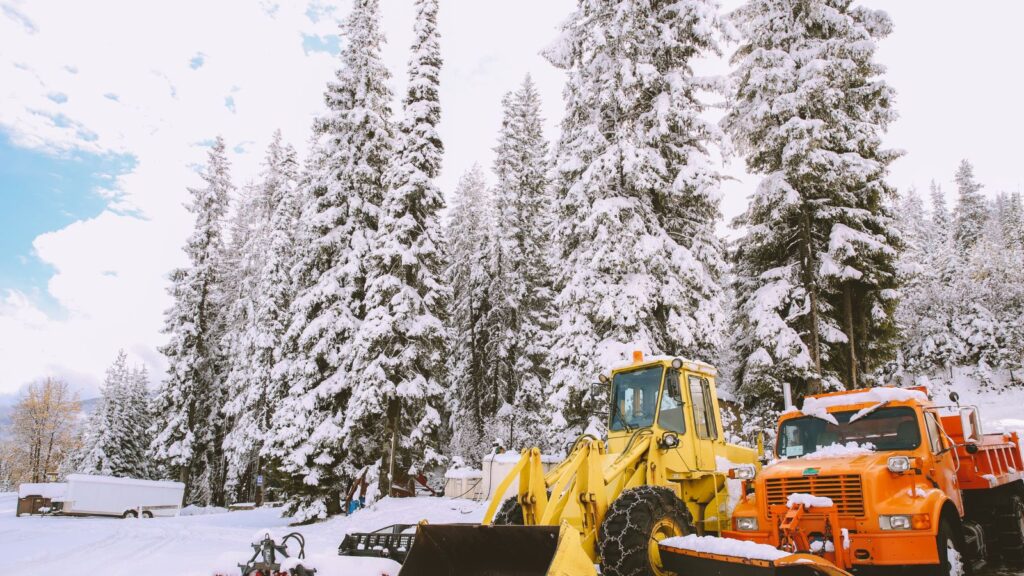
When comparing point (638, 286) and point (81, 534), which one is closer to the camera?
point (638, 286)

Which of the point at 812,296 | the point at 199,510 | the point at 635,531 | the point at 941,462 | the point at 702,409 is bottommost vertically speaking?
the point at 199,510

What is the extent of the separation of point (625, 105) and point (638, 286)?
509 cm

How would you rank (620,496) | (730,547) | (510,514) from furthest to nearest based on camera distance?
(510,514) < (620,496) < (730,547)

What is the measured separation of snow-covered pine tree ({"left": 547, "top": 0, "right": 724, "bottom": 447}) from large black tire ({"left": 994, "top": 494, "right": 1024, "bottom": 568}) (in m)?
7.47

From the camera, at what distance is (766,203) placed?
17438mm

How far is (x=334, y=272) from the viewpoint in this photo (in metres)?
23.1

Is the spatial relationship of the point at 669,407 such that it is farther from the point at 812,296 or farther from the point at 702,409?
the point at 812,296

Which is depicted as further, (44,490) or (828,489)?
(44,490)

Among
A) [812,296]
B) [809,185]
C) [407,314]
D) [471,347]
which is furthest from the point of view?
[471,347]

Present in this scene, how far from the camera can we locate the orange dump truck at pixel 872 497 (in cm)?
632

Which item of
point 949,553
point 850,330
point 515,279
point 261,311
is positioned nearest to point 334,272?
point 261,311

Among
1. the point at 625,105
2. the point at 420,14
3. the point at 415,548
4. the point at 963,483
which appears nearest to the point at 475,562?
the point at 415,548

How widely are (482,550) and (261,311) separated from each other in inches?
1101

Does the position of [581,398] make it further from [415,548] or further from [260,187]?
[260,187]
